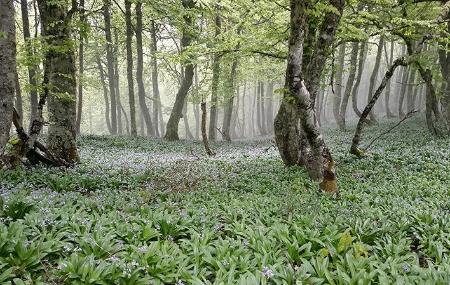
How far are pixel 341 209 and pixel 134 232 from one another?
387 centimetres

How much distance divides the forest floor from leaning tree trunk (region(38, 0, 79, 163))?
1.62 metres

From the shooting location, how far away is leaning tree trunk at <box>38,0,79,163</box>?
11.1 metres

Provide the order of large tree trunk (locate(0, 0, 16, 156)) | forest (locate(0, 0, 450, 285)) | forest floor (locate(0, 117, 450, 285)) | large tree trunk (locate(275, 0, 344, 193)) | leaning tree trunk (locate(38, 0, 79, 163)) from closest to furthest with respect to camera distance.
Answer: forest floor (locate(0, 117, 450, 285)) < forest (locate(0, 0, 450, 285)) < large tree trunk (locate(0, 0, 16, 156)) < large tree trunk (locate(275, 0, 344, 193)) < leaning tree trunk (locate(38, 0, 79, 163))

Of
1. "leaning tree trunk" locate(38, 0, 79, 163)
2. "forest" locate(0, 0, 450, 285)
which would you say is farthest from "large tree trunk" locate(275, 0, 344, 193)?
"leaning tree trunk" locate(38, 0, 79, 163)

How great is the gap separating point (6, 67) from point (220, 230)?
4.65 meters

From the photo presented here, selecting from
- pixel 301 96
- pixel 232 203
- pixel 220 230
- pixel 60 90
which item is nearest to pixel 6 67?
pixel 220 230

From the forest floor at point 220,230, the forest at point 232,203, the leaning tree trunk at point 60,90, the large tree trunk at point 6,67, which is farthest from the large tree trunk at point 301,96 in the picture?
the leaning tree trunk at point 60,90

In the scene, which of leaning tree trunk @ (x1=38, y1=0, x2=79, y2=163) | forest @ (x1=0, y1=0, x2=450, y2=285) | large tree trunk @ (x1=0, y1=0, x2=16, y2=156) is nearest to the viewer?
forest @ (x1=0, y1=0, x2=450, y2=285)

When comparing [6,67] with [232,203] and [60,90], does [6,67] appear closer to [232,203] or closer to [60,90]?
[232,203]

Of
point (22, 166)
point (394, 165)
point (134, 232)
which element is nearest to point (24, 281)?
point (134, 232)

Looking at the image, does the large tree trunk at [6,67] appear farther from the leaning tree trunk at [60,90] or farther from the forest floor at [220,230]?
the leaning tree trunk at [60,90]

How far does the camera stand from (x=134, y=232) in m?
5.83

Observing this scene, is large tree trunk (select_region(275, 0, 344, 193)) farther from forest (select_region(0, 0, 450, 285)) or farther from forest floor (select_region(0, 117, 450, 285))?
forest floor (select_region(0, 117, 450, 285))

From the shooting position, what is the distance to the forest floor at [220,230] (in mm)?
4699
